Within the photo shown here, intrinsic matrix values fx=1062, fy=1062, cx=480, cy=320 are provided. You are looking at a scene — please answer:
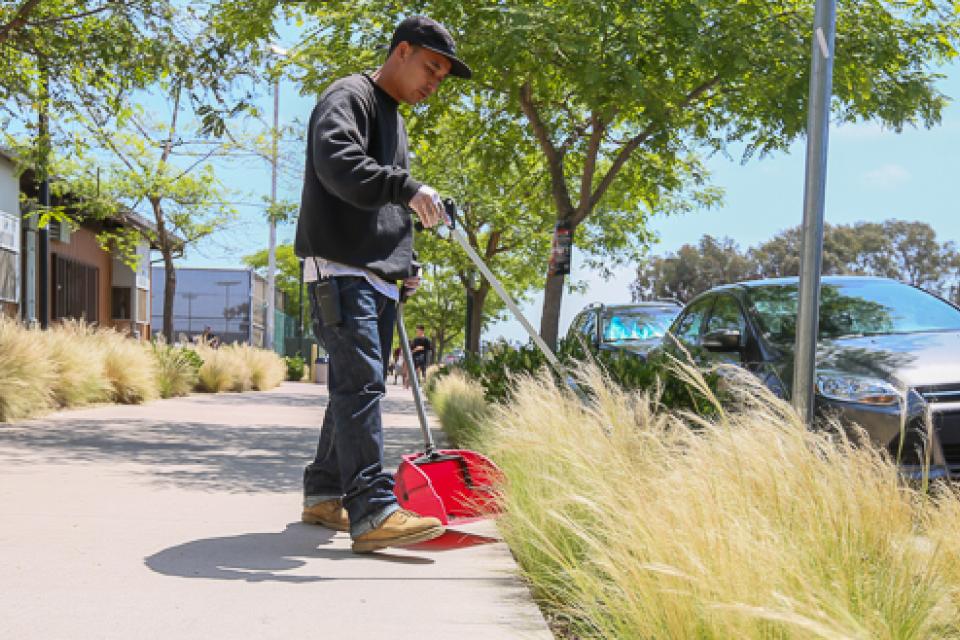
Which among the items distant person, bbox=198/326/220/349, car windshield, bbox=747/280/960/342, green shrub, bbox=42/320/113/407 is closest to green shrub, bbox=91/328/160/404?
green shrub, bbox=42/320/113/407

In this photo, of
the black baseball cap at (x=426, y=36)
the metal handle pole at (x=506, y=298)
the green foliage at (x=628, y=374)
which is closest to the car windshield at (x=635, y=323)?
the green foliage at (x=628, y=374)

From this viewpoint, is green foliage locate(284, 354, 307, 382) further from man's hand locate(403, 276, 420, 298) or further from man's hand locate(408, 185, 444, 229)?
man's hand locate(408, 185, 444, 229)

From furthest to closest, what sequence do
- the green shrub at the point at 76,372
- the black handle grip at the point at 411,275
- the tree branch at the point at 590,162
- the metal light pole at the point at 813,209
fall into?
the green shrub at the point at 76,372 < the tree branch at the point at 590,162 < the metal light pole at the point at 813,209 < the black handle grip at the point at 411,275

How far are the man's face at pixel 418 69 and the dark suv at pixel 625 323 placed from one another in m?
7.75

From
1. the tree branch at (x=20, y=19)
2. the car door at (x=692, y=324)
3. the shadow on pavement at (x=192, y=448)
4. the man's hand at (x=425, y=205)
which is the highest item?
the tree branch at (x=20, y=19)

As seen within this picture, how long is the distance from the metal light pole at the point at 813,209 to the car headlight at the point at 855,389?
1162 mm

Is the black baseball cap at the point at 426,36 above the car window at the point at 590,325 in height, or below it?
above

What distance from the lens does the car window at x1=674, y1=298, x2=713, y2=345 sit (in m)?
9.19

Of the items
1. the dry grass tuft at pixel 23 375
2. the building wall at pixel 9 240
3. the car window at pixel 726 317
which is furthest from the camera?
the building wall at pixel 9 240

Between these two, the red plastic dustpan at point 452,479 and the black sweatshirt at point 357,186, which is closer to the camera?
the black sweatshirt at point 357,186

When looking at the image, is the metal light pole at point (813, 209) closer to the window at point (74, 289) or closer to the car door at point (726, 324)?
the car door at point (726, 324)

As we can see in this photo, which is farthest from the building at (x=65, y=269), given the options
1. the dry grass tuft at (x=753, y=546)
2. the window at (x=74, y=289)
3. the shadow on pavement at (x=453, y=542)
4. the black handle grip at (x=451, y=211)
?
the dry grass tuft at (x=753, y=546)

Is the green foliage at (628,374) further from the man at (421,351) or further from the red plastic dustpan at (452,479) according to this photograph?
the man at (421,351)

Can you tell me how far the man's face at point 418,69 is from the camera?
4.53 m
